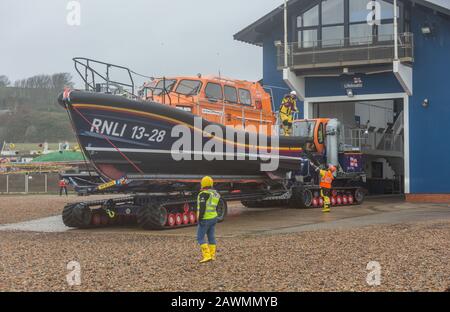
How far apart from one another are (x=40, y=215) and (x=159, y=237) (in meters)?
7.80

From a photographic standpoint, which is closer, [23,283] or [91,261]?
[23,283]

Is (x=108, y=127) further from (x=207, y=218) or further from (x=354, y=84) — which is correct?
(x=354, y=84)

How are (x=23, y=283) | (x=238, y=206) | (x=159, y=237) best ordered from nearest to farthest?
(x=23, y=283) < (x=159, y=237) < (x=238, y=206)

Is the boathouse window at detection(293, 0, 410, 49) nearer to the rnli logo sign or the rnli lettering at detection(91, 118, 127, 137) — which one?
the rnli logo sign

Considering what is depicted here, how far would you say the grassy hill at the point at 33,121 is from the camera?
8669cm

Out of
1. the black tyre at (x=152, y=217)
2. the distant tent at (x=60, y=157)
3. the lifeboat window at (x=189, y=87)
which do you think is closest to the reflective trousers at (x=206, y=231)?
the black tyre at (x=152, y=217)

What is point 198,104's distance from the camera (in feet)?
53.3

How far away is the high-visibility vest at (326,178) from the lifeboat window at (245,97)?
365 centimetres

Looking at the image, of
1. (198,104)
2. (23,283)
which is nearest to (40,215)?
(198,104)

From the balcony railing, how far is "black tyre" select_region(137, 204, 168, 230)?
39.6 feet

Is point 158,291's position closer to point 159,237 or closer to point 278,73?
point 159,237

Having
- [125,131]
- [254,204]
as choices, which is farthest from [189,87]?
[254,204]

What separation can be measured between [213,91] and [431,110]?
1035 centimetres
